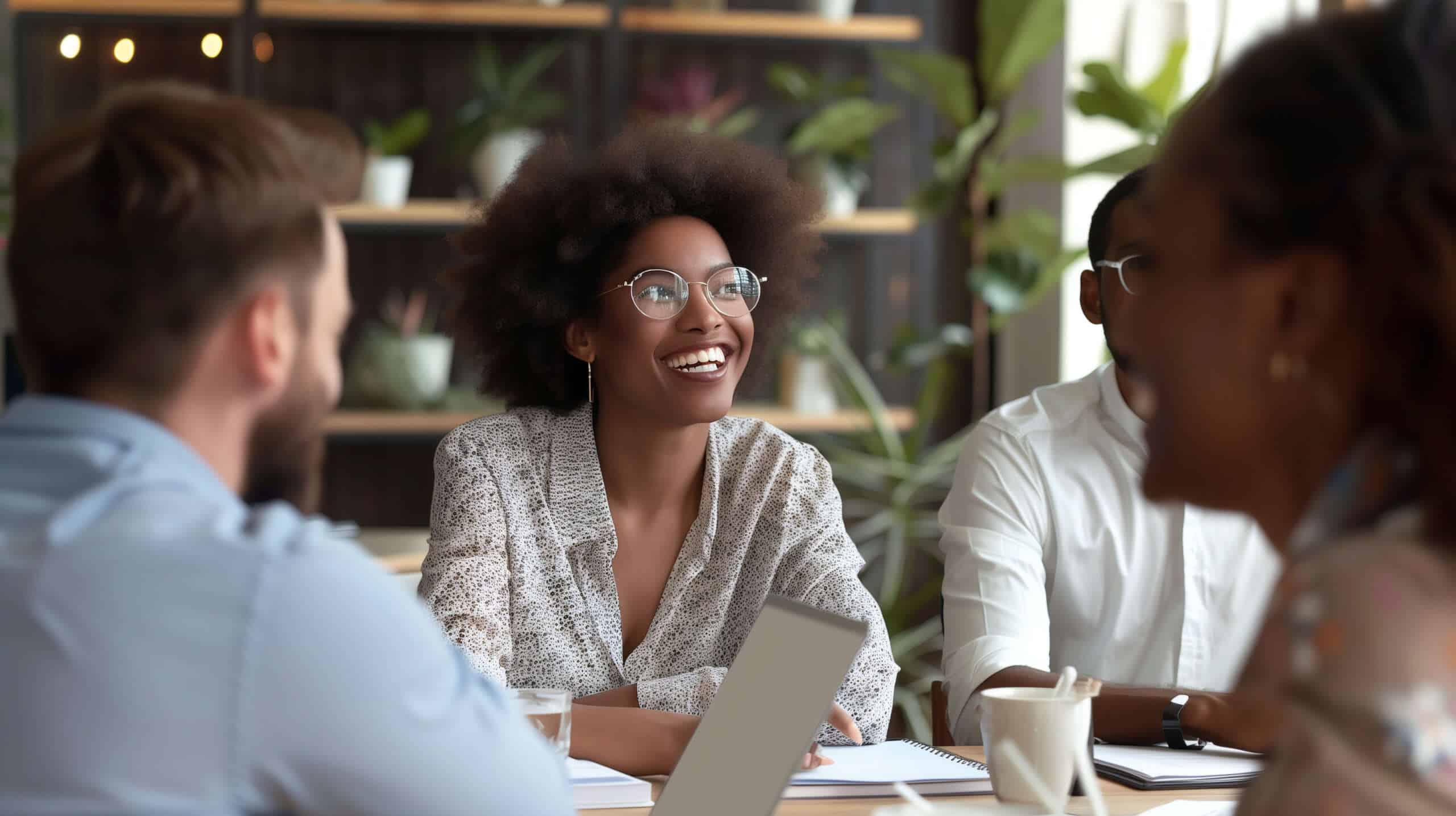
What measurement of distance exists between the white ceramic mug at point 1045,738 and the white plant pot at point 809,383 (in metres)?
2.57

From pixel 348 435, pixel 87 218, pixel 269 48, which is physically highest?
pixel 269 48

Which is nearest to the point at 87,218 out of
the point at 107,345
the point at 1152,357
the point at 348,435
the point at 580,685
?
the point at 107,345

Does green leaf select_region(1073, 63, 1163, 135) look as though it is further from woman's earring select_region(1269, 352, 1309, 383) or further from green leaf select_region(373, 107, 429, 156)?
woman's earring select_region(1269, 352, 1309, 383)

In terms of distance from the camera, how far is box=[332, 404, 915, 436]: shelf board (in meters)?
3.70

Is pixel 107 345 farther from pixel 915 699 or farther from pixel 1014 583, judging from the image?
pixel 915 699

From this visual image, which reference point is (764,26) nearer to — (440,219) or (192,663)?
(440,219)

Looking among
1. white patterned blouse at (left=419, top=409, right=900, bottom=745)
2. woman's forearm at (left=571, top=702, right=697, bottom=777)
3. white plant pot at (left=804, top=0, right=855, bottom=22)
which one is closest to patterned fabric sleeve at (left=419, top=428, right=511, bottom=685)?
white patterned blouse at (left=419, top=409, right=900, bottom=745)

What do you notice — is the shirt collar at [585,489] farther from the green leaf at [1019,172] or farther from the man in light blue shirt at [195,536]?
the green leaf at [1019,172]

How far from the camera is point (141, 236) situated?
840mm

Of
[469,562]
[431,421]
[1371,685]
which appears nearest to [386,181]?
[431,421]

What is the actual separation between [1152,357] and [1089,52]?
10.8 ft

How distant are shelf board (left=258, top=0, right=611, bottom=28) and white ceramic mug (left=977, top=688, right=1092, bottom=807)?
2.86m

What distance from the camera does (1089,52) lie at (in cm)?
386

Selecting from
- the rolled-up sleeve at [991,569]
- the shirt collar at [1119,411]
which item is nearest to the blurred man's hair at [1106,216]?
the shirt collar at [1119,411]
